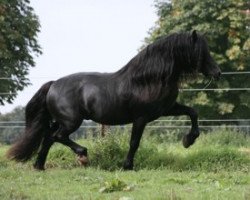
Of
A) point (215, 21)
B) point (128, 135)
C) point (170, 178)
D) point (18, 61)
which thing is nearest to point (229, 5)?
point (215, 21)

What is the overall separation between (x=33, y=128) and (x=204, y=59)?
309 cm

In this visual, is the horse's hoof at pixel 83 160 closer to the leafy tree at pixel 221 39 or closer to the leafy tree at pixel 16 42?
the leafy tree at pixel 221 39

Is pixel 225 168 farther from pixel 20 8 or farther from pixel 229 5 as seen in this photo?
pixel 20 8

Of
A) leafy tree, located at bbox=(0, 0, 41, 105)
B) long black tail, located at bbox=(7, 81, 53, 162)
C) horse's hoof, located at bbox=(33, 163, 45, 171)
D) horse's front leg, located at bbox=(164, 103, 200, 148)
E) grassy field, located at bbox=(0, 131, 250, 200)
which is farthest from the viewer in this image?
leafy tree, located at bbox=(0, 0, 41, 105)

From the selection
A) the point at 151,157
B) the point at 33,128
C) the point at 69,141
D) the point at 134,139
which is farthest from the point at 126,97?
the point at 33,128

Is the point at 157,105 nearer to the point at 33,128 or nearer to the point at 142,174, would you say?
the point at 142,174

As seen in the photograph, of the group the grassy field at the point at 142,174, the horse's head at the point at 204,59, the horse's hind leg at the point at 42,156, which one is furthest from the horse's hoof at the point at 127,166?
the horse's head at the point at 204,59

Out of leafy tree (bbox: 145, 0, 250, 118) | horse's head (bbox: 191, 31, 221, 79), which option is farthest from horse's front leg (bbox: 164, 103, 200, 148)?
leafy tree (bbox: 145, 0, 250, 118)

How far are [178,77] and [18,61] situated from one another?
25.0m

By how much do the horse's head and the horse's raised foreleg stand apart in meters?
1.24

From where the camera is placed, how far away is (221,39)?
1164 inches

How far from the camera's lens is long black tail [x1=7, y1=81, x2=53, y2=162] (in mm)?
8938

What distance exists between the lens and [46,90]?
944 cm

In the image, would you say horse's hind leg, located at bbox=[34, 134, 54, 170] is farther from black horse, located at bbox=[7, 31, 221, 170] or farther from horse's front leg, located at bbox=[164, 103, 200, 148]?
horse's front leg, located at bbox=[164, 103, 200, 148]
